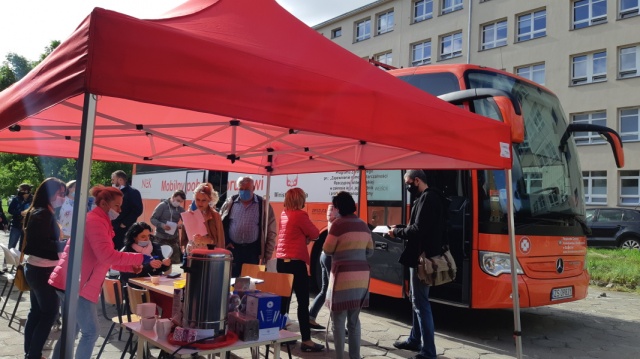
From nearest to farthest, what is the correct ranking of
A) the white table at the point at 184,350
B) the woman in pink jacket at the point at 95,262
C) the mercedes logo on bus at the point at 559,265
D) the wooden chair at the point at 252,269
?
the white table at the point at 184,350 → the woman in pink jacket at the point at 95,262 → the wooden chair at the point at 252,269 → the mercedes logo on bus at the point at 559,265

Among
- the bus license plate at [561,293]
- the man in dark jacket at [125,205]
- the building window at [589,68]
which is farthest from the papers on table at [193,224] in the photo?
the building window at [589,68]

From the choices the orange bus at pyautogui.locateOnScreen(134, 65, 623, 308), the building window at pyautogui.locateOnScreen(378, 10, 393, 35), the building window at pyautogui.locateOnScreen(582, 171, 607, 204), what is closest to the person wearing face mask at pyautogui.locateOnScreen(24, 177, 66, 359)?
the orange bus at pyautogui.locateOnScreen(134, 65, 623, 308)

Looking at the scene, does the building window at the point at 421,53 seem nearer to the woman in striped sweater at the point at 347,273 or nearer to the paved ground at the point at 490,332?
the paved ground at the point at 490,332

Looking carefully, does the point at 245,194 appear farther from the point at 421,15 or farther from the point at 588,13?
the point at 421,15

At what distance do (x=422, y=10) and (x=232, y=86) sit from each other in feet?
112

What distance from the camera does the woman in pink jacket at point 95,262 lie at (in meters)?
3.39

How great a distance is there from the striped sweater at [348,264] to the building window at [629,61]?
25.4 m

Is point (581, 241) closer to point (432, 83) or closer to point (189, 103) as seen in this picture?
point (432, 83)

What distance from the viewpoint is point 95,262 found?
3.46 metres

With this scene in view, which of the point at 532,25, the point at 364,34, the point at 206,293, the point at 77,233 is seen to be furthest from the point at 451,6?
the point at 77,233

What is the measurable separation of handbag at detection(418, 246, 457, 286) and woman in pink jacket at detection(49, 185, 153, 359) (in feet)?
8.37

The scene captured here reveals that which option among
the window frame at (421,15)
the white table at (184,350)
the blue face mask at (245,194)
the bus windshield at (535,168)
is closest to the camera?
the white table at (184,350)

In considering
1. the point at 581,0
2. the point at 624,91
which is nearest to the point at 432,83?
the point at 624,91

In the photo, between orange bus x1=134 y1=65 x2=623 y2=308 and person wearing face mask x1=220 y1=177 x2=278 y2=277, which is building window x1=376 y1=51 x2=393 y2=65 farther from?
person wearing face mask x1=220 y1=177 x2=278 y2=277
